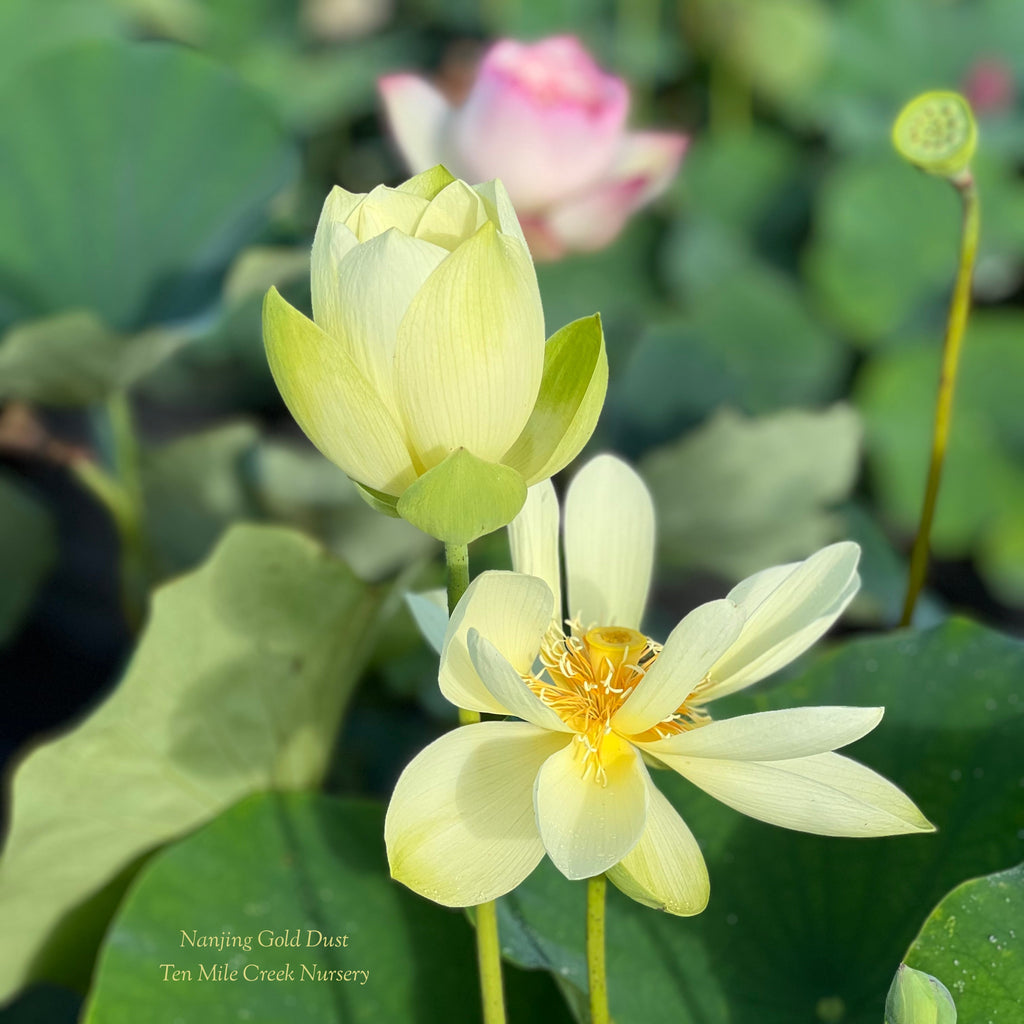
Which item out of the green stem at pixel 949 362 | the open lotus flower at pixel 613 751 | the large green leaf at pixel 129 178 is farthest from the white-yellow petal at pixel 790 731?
the large green leaf at pixel 129 178

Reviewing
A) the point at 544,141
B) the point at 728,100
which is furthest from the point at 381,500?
the point at 728,100

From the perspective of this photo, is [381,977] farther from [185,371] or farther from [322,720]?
[185,371]

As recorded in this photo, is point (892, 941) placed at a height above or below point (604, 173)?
below

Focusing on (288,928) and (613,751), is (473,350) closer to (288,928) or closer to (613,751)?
(613,751)

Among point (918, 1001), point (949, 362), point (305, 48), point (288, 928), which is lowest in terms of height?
point (288, 928)

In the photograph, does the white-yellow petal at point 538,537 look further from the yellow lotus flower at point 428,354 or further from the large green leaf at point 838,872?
the large green leaf at point 838,872

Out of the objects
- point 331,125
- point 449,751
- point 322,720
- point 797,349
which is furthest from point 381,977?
point 331,125
